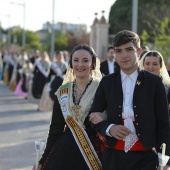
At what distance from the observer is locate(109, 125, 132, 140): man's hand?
348 cm

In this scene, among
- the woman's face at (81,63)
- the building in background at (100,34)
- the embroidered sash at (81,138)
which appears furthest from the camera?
the building in background at (100,34)

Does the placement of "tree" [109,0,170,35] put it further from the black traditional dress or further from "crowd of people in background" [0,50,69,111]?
the black traditional dress

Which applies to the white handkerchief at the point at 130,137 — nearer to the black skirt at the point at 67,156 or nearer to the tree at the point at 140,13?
the black skirt at the point at 67,156

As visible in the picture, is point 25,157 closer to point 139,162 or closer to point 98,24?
point 139,162

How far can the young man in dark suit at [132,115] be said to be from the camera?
11.5 ft

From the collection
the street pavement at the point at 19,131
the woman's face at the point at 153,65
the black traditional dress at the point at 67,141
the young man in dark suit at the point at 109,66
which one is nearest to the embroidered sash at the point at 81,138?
the black traditional dress at the point at 67,141

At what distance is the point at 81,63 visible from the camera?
14.4 feet

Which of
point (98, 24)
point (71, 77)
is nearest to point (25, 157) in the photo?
point (71, 77)

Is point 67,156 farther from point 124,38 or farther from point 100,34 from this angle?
point 100,34

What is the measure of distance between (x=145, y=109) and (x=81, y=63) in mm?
1032

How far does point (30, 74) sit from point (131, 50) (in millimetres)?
15727

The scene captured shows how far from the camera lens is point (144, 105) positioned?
11.6 ft

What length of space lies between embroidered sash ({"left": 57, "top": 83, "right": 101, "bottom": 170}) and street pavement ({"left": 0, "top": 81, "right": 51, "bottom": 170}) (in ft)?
10.5

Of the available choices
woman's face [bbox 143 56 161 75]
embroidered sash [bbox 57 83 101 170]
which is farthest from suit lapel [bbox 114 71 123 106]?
woman's face [bbox 143 56 161 75]
